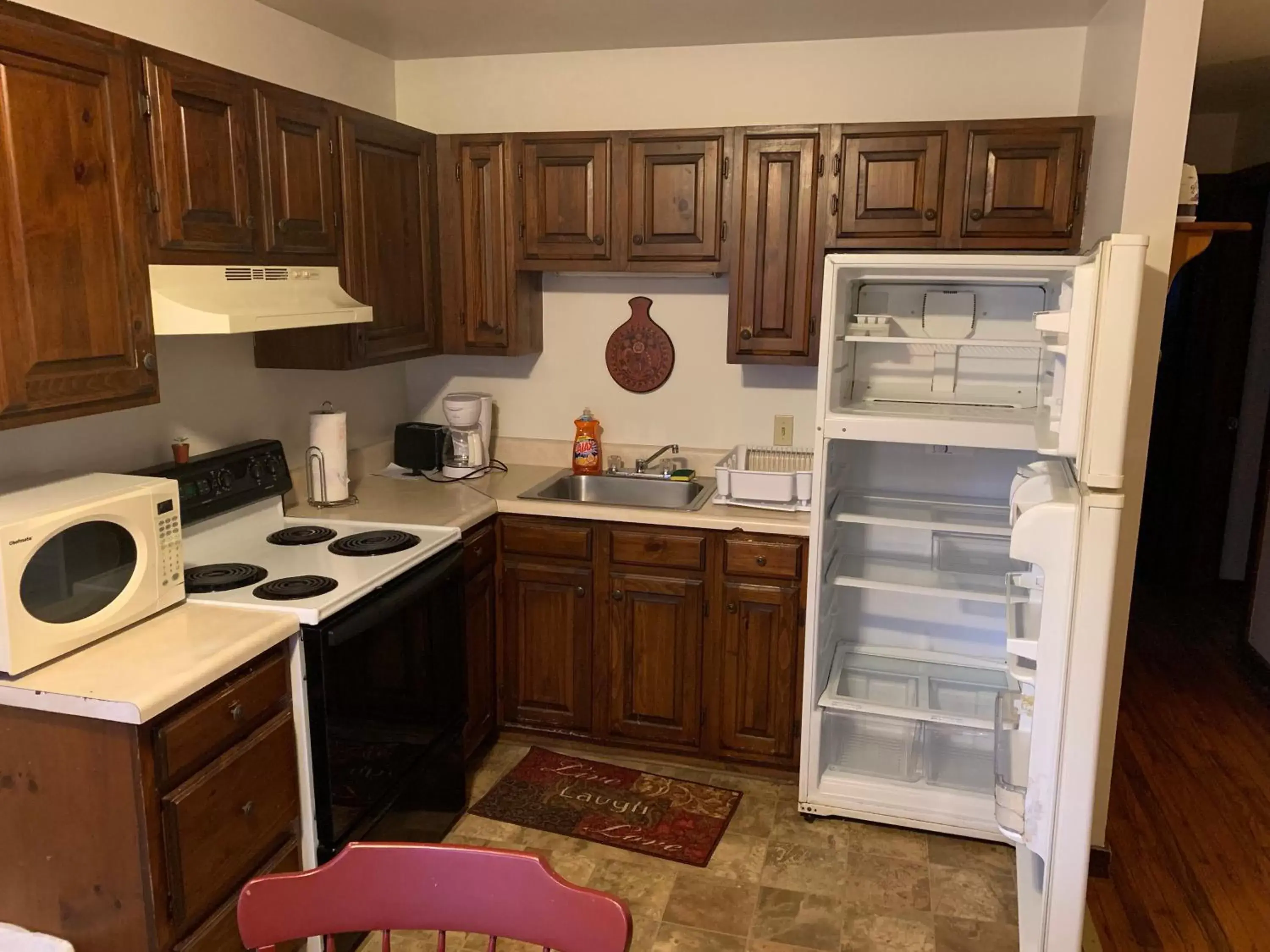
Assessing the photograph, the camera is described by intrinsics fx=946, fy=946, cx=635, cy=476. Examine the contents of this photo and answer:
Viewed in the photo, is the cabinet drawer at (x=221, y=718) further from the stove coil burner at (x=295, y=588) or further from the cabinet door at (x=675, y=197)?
the cabinet door at (x=675, y=197)

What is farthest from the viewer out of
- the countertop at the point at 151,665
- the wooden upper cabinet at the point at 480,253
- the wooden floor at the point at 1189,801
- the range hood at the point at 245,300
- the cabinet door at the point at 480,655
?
the wooden upper cabinet at the point at 480,253

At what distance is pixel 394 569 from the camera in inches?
95.5

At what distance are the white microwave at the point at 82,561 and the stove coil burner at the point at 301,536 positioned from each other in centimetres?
53

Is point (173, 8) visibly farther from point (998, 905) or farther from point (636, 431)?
point (998, 905)

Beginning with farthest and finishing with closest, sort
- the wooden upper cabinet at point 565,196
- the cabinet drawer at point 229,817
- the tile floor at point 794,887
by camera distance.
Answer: the wooden upper cabinet at point 565,196
the tile floor at point 794,887
the cabinet drawer at point 229,817

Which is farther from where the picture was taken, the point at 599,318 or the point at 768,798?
the point at 599,318

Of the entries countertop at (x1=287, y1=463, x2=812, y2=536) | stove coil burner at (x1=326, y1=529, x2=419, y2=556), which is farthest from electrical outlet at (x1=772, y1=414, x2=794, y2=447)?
stove coil burner at (x1=326, y1=529, x2=419, y2=556)

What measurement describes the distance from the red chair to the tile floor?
4.26 feet

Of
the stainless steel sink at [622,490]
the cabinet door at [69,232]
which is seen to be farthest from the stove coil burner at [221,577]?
the stainless steel sink at [622,490]

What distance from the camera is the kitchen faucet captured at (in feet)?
11.4

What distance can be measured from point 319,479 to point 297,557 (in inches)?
20.5

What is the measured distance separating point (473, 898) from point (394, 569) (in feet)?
4.28

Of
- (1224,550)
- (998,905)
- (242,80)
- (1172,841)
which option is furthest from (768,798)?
(1224,550)

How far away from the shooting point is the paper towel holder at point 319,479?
118 inches
